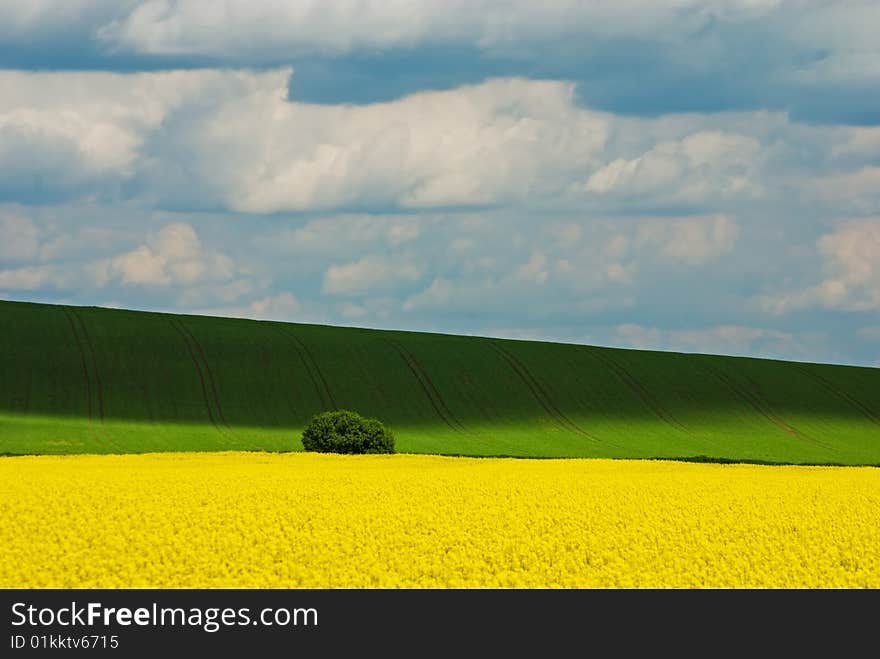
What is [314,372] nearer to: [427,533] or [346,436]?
[346,436]

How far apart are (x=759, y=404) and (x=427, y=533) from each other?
248ft

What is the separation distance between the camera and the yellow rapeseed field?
19828 mm

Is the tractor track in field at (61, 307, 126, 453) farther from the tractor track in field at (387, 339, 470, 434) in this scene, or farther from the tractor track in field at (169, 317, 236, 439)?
the tractor track in field at (387, 339, 470, 434)

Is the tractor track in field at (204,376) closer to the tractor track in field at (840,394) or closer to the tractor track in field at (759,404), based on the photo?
the tractor track in field at (759,404)

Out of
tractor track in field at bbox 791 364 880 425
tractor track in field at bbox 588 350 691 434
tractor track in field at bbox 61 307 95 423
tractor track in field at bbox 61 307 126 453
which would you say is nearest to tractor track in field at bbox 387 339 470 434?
tractor track in field at bbox 588 350 691 434

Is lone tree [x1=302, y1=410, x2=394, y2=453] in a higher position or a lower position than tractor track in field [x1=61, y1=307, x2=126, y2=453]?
lower

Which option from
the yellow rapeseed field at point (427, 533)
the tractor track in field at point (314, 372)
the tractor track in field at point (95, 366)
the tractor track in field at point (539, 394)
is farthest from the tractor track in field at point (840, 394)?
the yellow rapeseed field at point (427, 533)

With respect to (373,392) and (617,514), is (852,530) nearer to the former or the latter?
(617,514)

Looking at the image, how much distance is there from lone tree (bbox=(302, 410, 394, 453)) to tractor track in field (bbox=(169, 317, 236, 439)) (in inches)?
638

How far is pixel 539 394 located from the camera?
305 ft

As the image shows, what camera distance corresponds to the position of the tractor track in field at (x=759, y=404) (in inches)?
3278

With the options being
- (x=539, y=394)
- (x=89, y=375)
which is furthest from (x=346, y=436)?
(x=539, y=394)
